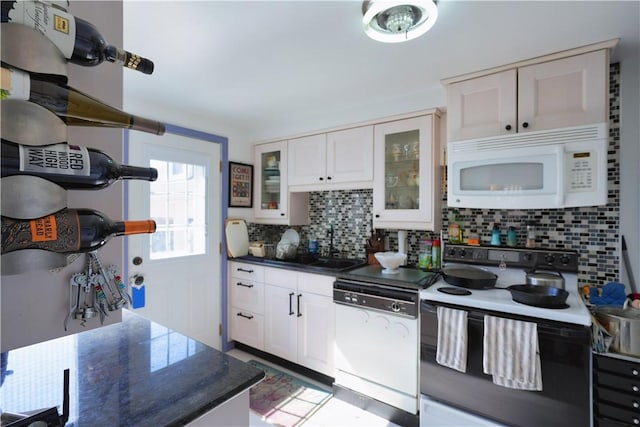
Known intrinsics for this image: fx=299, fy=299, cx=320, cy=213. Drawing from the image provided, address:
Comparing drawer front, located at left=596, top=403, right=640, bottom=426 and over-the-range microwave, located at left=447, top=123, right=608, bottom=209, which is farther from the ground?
over-the-range microwave, located at left=447, top=123, right=608, bottom=209

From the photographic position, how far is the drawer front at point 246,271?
2.72 m

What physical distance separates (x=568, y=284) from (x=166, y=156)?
9.83ft

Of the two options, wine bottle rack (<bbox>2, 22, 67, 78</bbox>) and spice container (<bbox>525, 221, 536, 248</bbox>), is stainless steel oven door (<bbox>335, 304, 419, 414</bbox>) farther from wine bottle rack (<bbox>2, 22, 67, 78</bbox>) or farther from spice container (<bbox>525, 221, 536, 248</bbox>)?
wine bottle rack (<bbox>2, 22, 67, 78</bbox>)

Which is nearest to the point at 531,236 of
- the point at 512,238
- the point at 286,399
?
the point at 512,238

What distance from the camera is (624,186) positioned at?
1.74m

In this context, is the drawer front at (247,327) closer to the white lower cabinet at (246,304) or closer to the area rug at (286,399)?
the white lower cabinet at (246,304)

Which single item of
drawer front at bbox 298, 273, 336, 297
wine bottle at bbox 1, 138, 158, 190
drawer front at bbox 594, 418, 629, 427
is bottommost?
drawer front at bbox 594, 418, 629, 427

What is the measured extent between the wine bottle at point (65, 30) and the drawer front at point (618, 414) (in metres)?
2.19

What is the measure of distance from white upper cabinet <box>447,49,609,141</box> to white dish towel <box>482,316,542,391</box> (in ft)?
3.61

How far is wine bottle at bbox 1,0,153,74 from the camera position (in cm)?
42

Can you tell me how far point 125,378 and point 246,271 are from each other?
7.12 feet

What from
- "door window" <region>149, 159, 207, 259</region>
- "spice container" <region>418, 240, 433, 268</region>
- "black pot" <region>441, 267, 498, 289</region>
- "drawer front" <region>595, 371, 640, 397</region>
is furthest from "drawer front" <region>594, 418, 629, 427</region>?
"door window" <region>149, 159, 207, 259</region>

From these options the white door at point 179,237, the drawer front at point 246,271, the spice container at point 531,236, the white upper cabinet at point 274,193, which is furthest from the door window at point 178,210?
the spice container at point 531,236

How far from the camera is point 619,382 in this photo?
1.34 m
